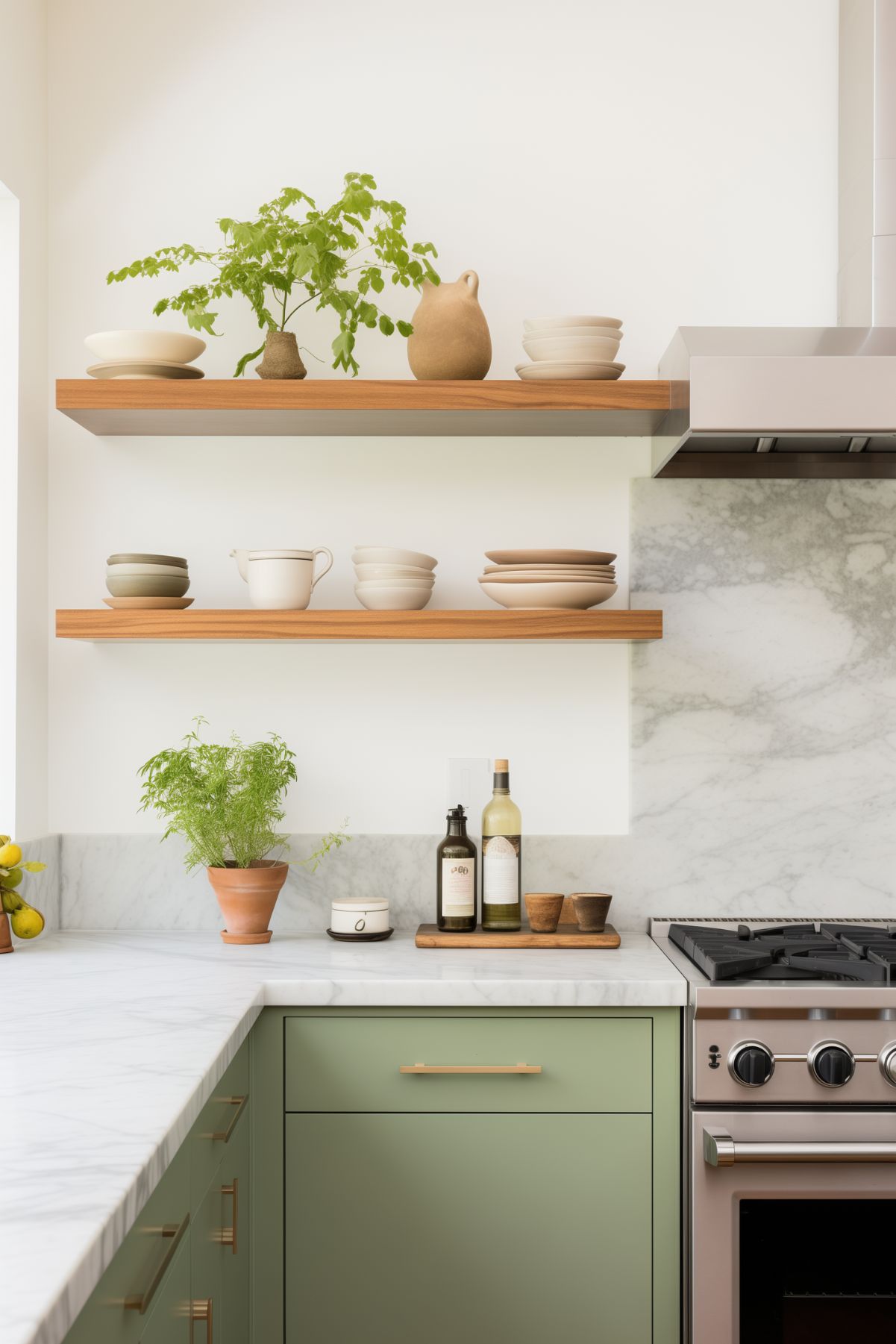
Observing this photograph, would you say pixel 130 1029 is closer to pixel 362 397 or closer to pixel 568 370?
pixel 362 397

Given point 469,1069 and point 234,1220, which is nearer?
point 234,1220

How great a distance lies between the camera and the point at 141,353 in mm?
2287

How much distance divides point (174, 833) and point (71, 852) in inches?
8.7

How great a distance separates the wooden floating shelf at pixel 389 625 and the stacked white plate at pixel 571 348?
45 cm

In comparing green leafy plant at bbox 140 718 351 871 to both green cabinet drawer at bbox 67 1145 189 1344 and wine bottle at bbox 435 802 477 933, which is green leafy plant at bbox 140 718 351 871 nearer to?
wine bottle at bbox 435 802 477 933

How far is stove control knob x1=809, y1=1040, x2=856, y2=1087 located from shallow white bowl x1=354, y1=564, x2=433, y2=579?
1093 mm

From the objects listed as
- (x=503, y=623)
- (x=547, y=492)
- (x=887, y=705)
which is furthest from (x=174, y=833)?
(x=887, y=705)

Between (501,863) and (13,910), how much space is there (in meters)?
0.90

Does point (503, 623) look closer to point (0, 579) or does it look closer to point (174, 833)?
point (174, 833)

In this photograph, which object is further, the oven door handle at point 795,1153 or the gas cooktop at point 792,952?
the gas cooktop at point 792,952

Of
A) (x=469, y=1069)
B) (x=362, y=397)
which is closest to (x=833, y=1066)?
(x=469, y=1069)

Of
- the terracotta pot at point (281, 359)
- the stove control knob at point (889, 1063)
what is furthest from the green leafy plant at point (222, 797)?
the stove control knob at point (889, 1063)

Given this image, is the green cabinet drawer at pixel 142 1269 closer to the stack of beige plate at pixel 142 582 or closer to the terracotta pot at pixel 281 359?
the stack of beige plate at pixel 142 582

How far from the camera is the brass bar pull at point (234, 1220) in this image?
5.58 ft
